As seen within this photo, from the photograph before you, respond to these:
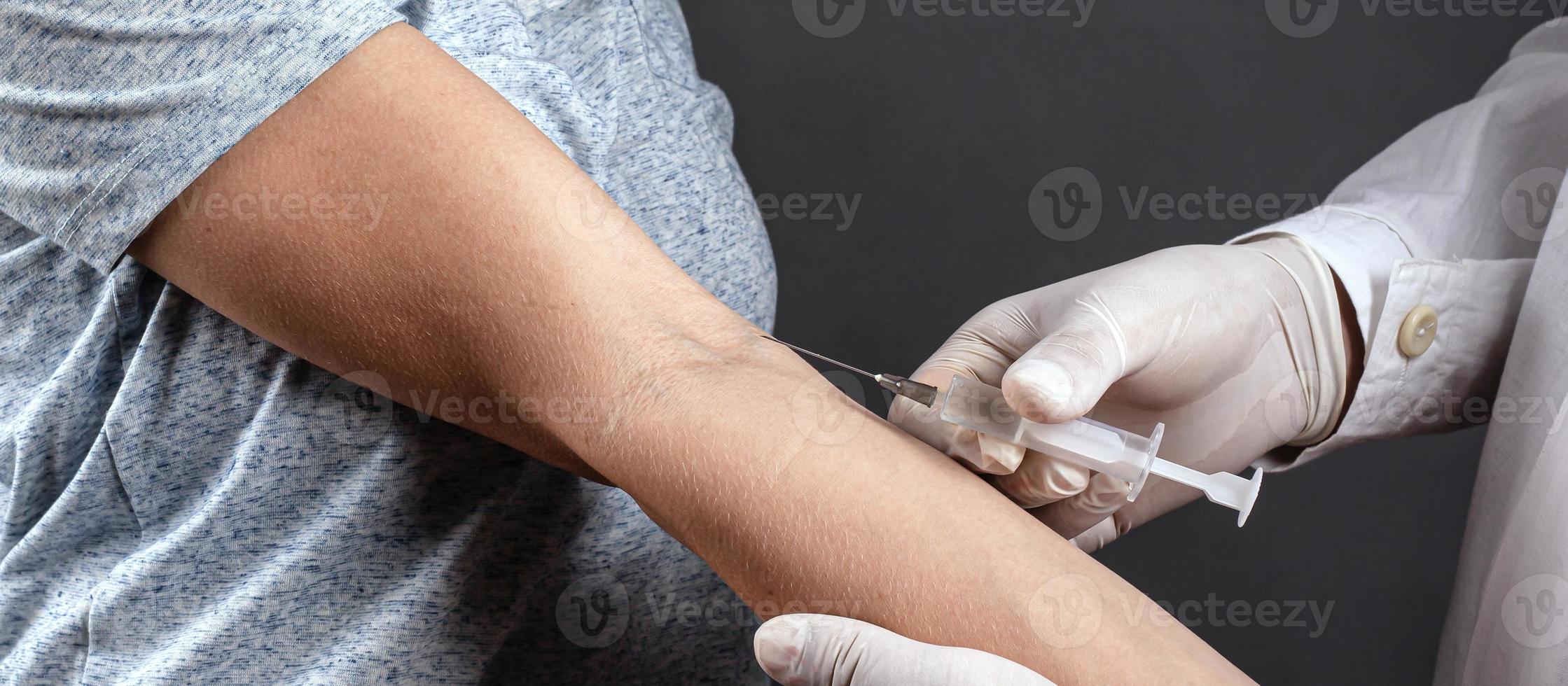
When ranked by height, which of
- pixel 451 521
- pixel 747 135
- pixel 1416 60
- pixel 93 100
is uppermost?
pixel 1416 60

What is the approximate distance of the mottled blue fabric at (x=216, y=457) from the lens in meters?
0.73

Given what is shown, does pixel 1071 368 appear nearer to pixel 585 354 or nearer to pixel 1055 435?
pixel 1055 435

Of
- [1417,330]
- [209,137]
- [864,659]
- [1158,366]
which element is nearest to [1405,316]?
[1417,330]

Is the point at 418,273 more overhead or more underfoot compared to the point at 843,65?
more underfoot

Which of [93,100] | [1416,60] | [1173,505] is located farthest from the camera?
[1416,60]

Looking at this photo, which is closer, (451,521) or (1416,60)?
(451,521)

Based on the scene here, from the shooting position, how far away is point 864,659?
751mm

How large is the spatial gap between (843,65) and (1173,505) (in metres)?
1.04

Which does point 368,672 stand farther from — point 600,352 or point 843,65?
point 843,65

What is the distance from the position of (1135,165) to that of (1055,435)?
1.18m

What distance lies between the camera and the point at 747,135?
1.95 metres

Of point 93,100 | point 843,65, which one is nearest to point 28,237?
point 93,100

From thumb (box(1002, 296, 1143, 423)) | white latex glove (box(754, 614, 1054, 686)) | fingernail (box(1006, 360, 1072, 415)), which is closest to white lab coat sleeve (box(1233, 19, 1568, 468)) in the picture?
thumb (box(1002, 296, 1143, 423))

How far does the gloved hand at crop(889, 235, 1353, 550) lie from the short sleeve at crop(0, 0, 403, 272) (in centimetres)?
55
